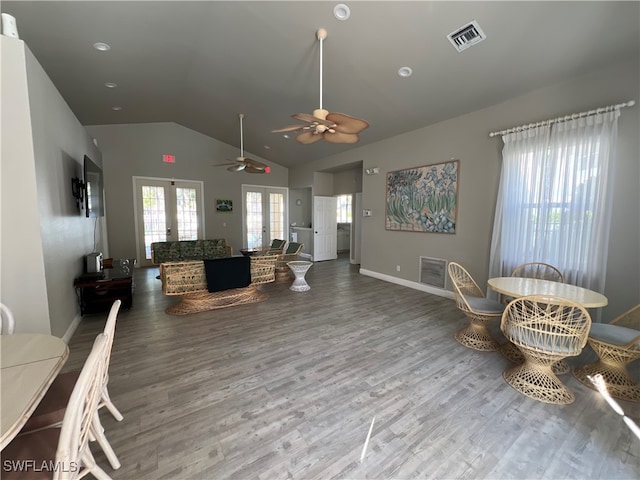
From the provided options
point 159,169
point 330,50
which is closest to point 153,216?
point 159,169

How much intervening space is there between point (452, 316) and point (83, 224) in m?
5.72

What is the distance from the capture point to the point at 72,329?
319 cm

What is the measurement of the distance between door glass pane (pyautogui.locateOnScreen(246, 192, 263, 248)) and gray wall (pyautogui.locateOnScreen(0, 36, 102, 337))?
5.62 m

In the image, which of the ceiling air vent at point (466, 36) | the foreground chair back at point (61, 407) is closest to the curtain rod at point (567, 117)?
the ceiling air vent at point (466, 36)

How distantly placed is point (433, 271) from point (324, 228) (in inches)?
151

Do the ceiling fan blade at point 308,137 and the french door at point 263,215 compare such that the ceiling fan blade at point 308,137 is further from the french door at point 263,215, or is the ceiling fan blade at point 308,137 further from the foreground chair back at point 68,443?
the french door at point 263,215

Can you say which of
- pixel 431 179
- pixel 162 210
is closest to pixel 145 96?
pixel 162 210

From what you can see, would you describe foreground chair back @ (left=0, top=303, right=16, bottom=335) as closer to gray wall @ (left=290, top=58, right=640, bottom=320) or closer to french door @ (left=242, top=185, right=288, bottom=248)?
gray wall @ (left=290, top=58, right=640, bottom=320)

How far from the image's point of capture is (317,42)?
10.4ft

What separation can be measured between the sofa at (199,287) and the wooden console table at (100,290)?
0.57 metres

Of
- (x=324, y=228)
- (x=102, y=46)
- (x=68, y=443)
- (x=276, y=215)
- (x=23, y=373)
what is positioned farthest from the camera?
(x=276, y=215)

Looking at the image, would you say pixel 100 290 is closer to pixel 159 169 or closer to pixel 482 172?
pixel 159 169

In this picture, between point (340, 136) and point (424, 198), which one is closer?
point (340, 136)

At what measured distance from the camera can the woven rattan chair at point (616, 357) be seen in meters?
2.12
